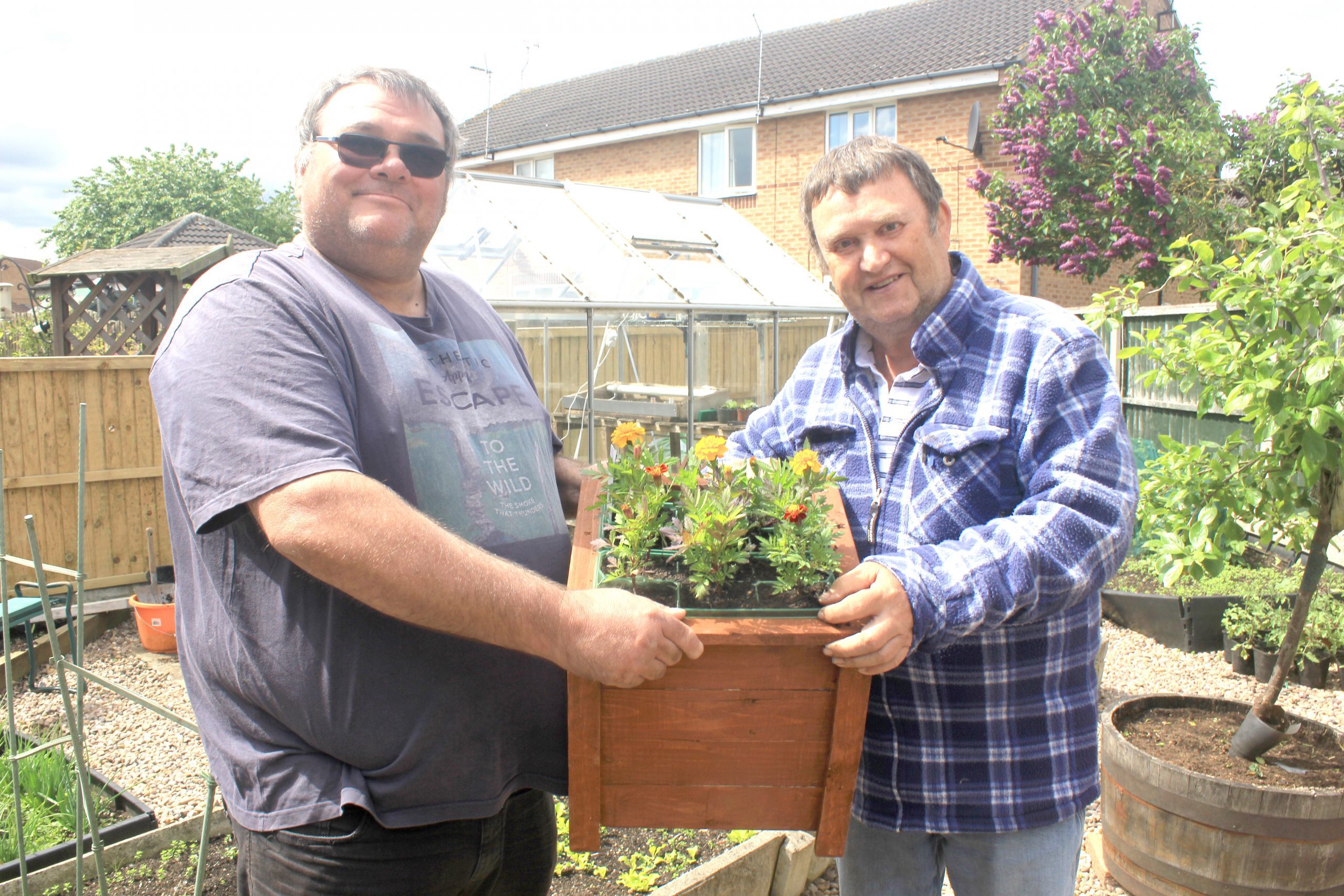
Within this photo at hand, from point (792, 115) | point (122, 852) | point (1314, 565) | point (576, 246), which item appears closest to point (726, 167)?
point (792, 115)

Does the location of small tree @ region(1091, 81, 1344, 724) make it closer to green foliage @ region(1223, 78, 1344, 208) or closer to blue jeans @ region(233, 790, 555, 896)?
blue jeans @ region(233, 790, 555, 896)

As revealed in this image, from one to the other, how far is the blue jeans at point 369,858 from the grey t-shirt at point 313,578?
0.15 ft

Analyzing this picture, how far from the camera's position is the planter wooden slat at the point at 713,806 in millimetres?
1518

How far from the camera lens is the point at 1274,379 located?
7.84 ft

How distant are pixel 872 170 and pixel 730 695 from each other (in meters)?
1.06

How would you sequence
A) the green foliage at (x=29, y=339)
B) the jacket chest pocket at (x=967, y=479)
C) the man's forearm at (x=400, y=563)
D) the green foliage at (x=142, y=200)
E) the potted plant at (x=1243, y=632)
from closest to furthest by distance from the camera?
the man's forearm at (x=400, y=563), the jacket chest pocket at (x=967, y=479), the potted plant at (x=1243, y=632), the green foliage at (x=29, y=339), the green foliage at (x=142, y=200)

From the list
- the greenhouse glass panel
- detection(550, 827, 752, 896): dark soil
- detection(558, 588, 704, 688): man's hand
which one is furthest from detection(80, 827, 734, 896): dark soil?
the greenhouse glass panel

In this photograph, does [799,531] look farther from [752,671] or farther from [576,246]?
[576,246]

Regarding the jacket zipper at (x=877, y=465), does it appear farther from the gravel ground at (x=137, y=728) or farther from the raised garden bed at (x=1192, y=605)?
the raised garden bed at (x=1192, y=605)

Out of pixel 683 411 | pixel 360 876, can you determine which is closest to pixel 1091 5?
pixel 683 411

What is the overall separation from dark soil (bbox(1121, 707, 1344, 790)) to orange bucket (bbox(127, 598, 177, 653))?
5.34m

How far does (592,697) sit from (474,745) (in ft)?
1.01

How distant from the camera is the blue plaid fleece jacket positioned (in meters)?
1.48

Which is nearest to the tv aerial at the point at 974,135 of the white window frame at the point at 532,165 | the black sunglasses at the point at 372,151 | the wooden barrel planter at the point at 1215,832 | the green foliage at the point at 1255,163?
the green foliage at the point at 1255,163
